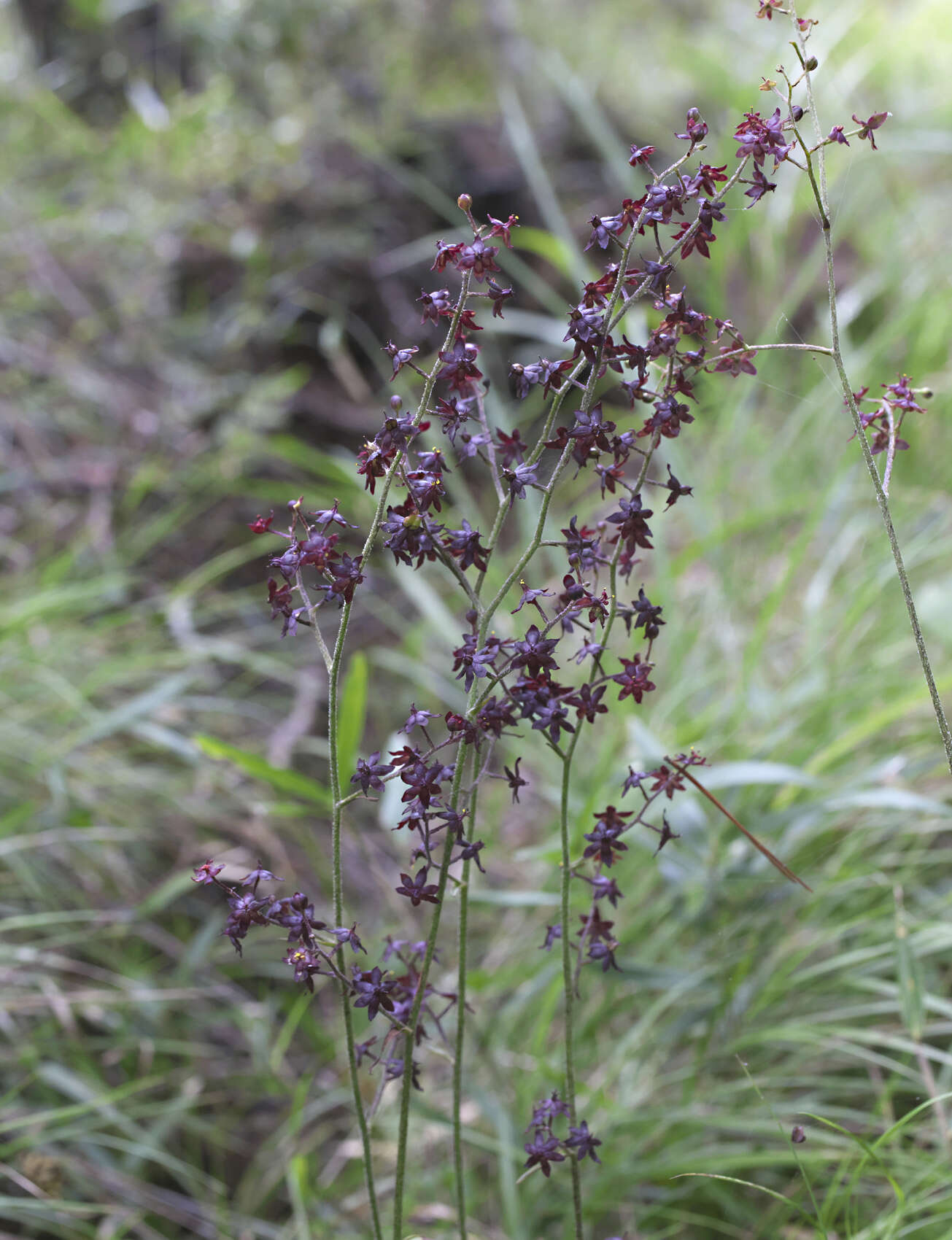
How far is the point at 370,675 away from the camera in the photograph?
2.15m

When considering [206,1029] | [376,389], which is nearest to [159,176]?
[376,389]

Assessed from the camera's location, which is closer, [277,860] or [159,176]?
[277,860]

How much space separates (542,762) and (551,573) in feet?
2.17

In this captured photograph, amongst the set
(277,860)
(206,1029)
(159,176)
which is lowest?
(206,1029)

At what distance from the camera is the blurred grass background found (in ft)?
3.77

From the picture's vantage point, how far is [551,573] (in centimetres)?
220

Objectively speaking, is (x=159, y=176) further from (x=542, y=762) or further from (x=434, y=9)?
(x=542, y=762)

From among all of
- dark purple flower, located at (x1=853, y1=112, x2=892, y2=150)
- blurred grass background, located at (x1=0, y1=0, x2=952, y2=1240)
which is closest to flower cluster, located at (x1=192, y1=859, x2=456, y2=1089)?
blurred grass background, located at (x1=0, y1=0, x2=952, y2=1240)

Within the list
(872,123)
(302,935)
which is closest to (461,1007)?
(302,935)

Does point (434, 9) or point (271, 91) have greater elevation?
point (434, 9)

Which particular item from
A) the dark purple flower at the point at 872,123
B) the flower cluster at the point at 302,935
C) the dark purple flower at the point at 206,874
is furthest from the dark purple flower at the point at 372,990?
the dark purple flower at the point at 872,123

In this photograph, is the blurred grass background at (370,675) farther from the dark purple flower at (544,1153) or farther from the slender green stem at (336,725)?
the slender green stem at (336,725)

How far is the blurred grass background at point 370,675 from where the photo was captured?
3.77ft

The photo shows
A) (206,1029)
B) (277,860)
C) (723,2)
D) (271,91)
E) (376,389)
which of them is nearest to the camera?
(206,1029)
